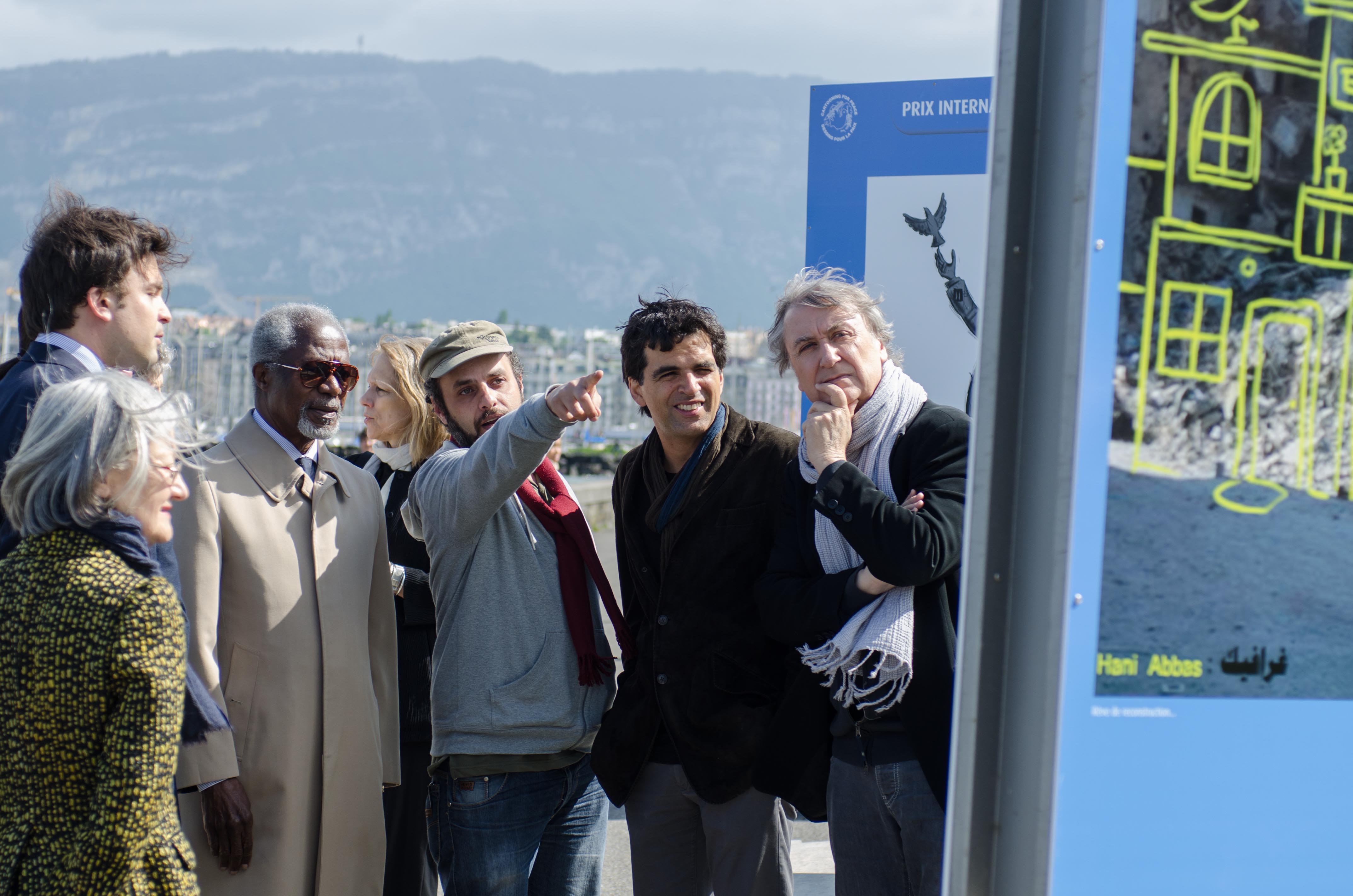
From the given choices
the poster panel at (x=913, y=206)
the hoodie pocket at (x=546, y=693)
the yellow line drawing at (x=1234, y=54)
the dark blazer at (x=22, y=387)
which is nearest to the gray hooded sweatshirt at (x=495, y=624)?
the hoodie pocket at (x=546, y=693)

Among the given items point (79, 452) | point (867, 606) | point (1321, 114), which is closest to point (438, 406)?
point (79, 452)

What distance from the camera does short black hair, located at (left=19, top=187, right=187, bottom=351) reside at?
2783 mm

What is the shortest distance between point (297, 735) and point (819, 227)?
7.26 ft

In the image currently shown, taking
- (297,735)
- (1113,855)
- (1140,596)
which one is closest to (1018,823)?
(1113,855)

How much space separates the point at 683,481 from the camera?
3016 millimetres

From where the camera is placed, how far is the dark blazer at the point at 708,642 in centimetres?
283

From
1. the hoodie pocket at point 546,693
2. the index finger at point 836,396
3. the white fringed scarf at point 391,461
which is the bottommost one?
the hoodie pocket at point 546,693

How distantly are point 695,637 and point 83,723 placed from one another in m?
1.39

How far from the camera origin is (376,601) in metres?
3.18

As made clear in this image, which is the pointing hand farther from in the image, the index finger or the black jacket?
the black jacket

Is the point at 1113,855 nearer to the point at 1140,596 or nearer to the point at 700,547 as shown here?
the point at 1140,596

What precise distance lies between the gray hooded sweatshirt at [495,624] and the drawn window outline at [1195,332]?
167 centimetres

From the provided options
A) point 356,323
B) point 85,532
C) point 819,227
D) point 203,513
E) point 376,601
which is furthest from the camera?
point 356,323

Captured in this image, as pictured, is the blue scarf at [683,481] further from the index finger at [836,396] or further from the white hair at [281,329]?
the white hair at [281,329]
